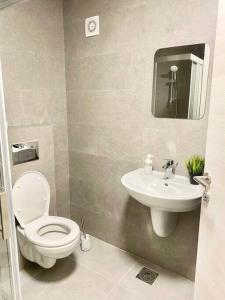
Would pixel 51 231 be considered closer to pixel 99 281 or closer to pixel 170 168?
pixel 99 281

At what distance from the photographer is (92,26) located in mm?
1905

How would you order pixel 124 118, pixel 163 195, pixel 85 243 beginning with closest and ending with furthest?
pixel 163 195 → pixel 124 118 → pixel 85 243

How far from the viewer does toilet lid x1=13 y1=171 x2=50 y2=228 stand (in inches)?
69.8

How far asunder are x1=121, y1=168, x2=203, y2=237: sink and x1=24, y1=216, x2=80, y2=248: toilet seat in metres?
0.58

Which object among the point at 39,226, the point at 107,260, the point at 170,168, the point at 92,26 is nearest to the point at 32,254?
the point at 39,226

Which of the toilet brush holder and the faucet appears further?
the toilet brush holder

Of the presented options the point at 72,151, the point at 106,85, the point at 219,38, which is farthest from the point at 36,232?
the point at 219,38

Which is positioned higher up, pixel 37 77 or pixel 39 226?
pixel 37 77

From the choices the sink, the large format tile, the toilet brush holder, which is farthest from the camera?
the toilet brush holder

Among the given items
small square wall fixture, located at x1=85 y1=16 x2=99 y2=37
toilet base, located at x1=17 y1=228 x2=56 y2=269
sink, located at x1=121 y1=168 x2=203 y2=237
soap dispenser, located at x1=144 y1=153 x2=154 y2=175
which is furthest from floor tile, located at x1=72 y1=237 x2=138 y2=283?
small square wall fixture, located at x1=85 y1=16 x2=99 y2=37

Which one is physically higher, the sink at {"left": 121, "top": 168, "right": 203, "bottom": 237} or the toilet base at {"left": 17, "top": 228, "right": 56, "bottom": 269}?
the sink at {"left": 121, "top": 168, "right": 203, "bottom": 237}

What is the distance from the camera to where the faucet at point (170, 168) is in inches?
65.5

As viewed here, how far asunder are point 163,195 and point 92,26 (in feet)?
5.05

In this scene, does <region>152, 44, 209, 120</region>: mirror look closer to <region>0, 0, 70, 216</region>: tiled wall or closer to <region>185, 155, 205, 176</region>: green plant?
<region>185, 155, 205, 176</region>: green plant
